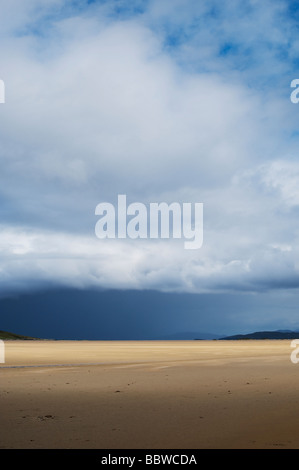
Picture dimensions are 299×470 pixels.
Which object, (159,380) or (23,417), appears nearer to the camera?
(23,417)

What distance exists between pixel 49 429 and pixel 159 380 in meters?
11.8

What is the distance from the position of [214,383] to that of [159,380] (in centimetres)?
311

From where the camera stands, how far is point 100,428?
38.6 feet

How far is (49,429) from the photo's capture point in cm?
1159
